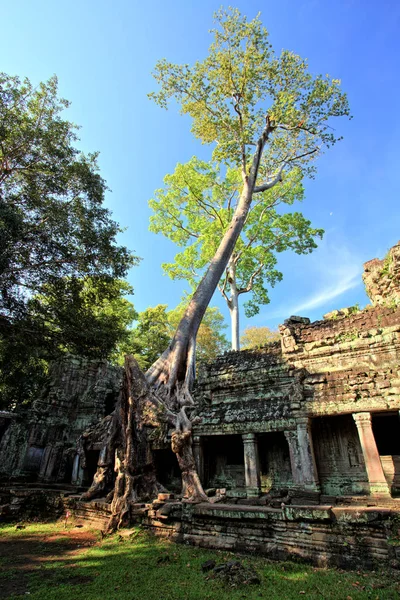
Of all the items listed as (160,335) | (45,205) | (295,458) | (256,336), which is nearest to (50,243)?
(45,205)

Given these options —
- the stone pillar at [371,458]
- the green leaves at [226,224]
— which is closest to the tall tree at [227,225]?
the green leaves at [226,224]

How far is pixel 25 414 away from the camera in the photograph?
1360 cm

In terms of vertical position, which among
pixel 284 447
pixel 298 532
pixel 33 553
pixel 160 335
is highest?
pixel 160 335

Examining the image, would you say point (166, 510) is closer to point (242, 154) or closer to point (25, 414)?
point (25, 414)

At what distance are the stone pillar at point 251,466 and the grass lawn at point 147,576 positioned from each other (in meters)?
2.74

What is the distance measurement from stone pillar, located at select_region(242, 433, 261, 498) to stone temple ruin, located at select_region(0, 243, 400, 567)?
0.08ft

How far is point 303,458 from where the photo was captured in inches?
295

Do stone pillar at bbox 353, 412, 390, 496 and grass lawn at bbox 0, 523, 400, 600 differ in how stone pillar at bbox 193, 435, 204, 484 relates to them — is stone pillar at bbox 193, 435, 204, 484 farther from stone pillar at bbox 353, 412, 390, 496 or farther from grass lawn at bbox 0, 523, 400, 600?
stone pillar at bbox 353, 412, 390, 496

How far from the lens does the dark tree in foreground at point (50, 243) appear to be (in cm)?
1014

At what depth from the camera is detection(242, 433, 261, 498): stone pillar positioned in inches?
307

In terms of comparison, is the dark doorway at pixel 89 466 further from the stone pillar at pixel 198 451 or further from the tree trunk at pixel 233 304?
the tree trunk at pixel 233 304

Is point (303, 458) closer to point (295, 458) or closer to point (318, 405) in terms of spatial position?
point (295, 458)

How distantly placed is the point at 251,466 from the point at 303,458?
1.35 m

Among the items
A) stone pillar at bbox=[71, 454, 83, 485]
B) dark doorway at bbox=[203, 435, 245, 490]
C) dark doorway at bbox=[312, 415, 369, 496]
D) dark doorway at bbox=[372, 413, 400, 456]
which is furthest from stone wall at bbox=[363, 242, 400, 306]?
stone pillar at bbox=[71, 454, 83, 485]
